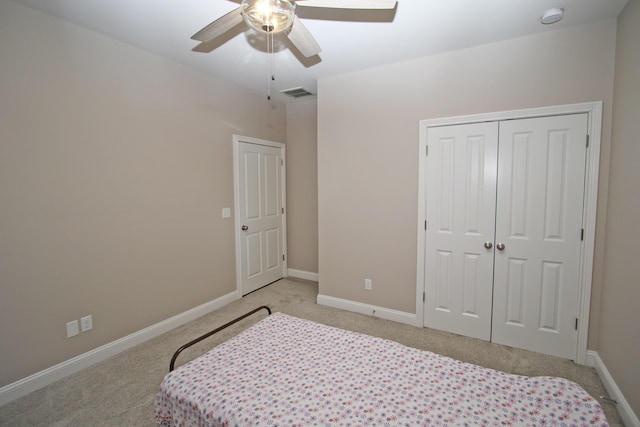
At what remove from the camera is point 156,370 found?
235 cm

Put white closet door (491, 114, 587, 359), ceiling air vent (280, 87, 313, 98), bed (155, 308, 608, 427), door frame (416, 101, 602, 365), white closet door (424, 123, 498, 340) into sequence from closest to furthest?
bed (155, 308, 608, 427), door frame (416, 101, 602, 365), white closet door (491, 114, 587, 359), white closet door (424, 123, 498, 340), ceiling air vent (280, 87, 313, 98)

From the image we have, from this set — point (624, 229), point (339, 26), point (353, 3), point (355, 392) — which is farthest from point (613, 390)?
point (339, 26)

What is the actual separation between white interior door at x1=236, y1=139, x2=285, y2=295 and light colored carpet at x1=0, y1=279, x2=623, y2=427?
0.72 m

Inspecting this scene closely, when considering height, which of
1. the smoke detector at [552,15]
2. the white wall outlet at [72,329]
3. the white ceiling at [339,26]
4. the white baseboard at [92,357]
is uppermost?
the white ceiling at [339,26]

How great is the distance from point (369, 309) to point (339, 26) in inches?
112

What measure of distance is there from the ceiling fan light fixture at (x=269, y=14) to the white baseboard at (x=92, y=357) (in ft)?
9.31

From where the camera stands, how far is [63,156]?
2238 millimetres

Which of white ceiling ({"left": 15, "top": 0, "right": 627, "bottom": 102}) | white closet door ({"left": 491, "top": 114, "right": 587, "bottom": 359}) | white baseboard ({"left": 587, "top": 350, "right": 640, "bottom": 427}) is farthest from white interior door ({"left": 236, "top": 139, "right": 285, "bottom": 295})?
white baseboard ({"left": 587, "top": 350, "right": 640, "bottom": 427})

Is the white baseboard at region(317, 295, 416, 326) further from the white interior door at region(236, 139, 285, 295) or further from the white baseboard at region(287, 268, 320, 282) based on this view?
the white interior door at region(236, 139, 285, 295)

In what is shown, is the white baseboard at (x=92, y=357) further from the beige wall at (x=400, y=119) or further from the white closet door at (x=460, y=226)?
the white closet door at (x=460, y=226)

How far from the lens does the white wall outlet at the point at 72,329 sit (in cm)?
229

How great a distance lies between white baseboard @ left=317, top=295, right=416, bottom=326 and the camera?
10.2 feet

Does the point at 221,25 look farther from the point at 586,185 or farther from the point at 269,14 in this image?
the point at 586,185

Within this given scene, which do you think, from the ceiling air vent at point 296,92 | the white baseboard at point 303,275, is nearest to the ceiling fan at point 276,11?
the ceiling air vent at point 296,92
